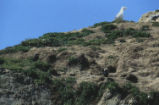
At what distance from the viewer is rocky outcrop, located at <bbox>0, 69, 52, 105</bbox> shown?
1597 cm

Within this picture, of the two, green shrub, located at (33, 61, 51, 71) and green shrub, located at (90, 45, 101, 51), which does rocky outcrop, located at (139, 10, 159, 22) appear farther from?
green shrub, located at (33, 61, 51, 71)

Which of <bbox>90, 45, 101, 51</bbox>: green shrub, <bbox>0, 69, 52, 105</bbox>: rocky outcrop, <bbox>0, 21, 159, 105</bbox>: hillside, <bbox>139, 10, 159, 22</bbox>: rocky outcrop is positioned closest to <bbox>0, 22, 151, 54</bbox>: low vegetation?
<bbox>0, 21, 159, 105</bbox>: hillside

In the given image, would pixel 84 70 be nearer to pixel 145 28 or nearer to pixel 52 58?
pixel 52 58

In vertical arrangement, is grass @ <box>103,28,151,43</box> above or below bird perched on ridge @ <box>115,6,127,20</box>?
below

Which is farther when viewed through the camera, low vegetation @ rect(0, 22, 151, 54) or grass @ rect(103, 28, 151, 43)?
grass @ rect(103, 28, 151, 43)

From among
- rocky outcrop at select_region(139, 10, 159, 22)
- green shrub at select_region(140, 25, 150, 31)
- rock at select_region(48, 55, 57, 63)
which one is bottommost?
rock at select_region(48, 55, 57, 63)

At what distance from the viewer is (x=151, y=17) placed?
34.9 m

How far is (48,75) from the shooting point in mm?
18172

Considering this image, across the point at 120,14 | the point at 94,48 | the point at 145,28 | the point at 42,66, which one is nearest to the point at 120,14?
the point at 120,14

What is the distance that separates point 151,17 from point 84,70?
1743cm

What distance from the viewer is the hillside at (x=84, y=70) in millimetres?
16219

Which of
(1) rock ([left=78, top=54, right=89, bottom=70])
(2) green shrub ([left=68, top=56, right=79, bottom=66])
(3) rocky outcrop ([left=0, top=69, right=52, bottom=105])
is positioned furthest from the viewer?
(2) green shrub ([left=68, top=56, right=79, bottom=66])

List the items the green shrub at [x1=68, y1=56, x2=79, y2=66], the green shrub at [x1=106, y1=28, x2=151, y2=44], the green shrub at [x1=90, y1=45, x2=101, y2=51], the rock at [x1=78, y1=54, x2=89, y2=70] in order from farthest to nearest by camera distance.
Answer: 1. the green shrub at [x1=106, y1=28, x2=151, y2=44]
2. the green shrub at [x1=90, y1=45, x2=101, y2=51]
3. the green shrub at [x1=68, y1=56, x2=79, y2=66]
4. the rock at [x1=78, y1=54, x2=89, y2=70]

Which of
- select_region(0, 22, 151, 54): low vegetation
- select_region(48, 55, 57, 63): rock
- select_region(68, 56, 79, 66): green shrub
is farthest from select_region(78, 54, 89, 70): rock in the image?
select_region(0, 22, 151, 54): low vegetation
